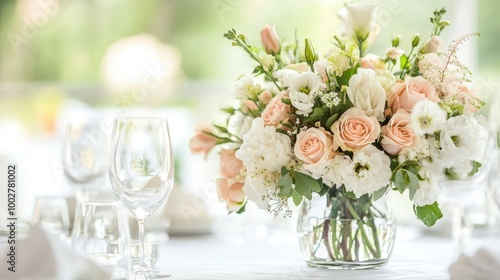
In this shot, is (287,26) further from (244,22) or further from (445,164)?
(445,164)

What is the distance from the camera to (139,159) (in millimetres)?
1429

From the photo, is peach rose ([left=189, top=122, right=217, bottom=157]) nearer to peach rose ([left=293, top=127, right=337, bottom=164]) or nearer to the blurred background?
peach rose ([left=293, top=127, right=337, bottom=164])

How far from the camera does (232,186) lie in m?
→ 1.57

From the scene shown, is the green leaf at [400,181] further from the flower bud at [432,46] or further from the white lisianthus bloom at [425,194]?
the flower bud at [432,46]

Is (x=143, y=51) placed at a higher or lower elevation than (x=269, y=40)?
higher

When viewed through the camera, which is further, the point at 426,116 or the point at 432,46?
the point at 432,46

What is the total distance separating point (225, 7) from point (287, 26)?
35cm

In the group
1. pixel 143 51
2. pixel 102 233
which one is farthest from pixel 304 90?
pixel 143 51

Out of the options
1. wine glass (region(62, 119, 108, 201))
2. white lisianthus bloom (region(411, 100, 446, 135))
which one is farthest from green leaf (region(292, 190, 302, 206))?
wine glass (region(62, 119, 108, 201))

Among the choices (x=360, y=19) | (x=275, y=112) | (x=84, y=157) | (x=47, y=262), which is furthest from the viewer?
(x=84, y=157)

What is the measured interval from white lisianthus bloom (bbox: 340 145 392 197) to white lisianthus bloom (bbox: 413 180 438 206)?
0.20 feet

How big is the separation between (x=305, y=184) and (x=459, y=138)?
24 centimetres

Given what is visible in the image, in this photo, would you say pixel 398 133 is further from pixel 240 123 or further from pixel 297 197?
pixel 240 123

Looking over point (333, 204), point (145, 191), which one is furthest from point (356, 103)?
point (145, 191)
